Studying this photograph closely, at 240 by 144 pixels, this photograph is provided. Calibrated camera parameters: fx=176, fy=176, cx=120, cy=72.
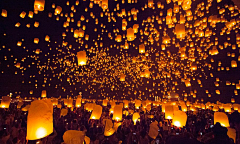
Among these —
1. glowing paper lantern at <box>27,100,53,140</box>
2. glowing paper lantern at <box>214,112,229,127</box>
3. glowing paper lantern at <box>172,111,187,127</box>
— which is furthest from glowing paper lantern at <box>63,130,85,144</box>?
glowing paper lantern at <box>214,112,229,127</box>

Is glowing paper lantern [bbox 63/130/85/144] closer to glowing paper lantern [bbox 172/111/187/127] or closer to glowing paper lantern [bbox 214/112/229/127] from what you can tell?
glowing paper lantern [bbox 172/111/187/127]

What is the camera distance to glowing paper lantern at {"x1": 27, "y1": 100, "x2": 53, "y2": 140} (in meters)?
2.70

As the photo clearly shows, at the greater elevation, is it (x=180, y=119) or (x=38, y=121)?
(x=38, y=121)

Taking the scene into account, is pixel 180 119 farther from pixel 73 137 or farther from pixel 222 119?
pixel 73 137

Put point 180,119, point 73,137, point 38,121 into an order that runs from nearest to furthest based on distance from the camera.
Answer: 1. point 38,121
2. point 73,137
3. point 180,119

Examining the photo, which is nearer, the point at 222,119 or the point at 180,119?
the point at 222,119

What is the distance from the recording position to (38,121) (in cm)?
276

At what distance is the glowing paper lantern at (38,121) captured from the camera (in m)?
2.70

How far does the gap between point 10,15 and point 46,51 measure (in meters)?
4.85

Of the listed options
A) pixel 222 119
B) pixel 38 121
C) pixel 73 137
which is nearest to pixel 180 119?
pixel 222 119

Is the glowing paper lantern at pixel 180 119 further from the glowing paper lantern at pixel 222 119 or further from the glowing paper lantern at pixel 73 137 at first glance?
the glowing paper lantern at pixel 73 137

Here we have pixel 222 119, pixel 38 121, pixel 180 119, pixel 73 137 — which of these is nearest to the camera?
pixel 38 121

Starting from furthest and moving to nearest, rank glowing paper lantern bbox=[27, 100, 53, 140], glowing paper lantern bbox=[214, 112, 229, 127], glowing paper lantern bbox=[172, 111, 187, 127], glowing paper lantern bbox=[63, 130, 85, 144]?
1. glowing paper lantern bbox=[172, 111, 187, 127]
2. glowing paper lantern bbox=[214, 112, 229, 127]
3. glowing paper lantern bbox=[63, 130, 85, 144]
4. glowing paper lantern bbox=[27, 100, 53, 140]

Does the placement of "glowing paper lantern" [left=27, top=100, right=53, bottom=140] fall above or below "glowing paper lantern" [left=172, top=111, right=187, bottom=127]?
above
